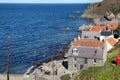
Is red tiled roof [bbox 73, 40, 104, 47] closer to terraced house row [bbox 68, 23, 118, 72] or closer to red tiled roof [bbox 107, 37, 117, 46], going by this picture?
terraced house row [bbox 68, 23, 118, 72]

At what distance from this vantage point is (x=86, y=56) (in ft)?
183

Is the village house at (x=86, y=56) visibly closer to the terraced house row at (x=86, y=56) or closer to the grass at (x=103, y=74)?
the terraced house row at (x=86, y=56)

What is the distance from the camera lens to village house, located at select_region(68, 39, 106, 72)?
55.1 metres

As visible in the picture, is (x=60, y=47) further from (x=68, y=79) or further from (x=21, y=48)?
(x=68, y=79)

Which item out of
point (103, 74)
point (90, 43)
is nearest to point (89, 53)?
point (90, 43)

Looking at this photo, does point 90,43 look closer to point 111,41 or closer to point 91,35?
point 111,41

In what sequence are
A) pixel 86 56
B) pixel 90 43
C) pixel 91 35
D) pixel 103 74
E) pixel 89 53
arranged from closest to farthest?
pixel 103 74 → pixel 86 56 → pixel 89 53 → pixel 90 43 → pixel 91 35

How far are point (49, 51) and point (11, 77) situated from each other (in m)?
33.8

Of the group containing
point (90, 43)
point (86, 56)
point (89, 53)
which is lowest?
point (86, 56)

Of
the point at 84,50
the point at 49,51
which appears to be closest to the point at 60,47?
the point at 49,51

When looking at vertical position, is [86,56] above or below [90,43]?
below

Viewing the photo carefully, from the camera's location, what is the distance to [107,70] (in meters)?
47.1

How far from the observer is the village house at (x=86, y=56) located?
55078mm

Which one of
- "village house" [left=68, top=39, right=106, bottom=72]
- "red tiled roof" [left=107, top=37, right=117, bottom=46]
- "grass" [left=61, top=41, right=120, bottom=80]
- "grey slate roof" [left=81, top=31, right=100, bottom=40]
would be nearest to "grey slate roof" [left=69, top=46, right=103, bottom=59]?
"village house" [left=68, top=39, right=106, bottom=72]
